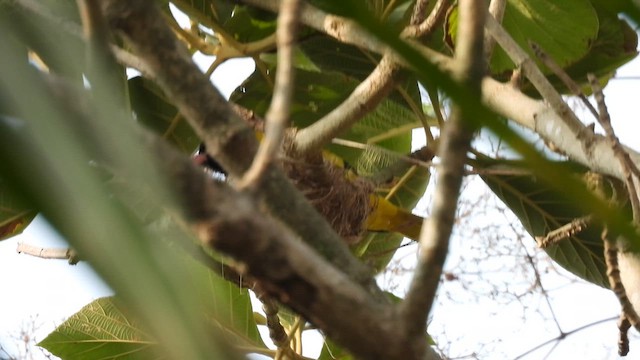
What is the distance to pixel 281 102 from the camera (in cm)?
24

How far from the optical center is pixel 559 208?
1.24 meters

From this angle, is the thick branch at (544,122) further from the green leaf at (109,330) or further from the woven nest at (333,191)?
the green leaf at (109,330)

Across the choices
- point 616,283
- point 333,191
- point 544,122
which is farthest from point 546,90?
point 333,191

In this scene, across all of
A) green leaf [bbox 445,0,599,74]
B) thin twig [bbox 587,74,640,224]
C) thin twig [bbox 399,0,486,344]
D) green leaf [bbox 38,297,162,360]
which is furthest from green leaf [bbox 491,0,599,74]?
thin twig [bbox 399,0,486,344]

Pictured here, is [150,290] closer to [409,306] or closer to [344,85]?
[409,306]

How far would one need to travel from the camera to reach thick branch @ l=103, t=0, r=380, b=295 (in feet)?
1.02

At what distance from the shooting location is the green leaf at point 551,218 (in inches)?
47.3

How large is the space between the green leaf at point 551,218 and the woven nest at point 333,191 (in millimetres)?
230

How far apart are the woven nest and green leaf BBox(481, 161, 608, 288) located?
0.76 ft

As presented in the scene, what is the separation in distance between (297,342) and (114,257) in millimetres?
1147

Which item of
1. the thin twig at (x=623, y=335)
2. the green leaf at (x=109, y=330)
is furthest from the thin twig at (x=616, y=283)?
the green leaf at (x=109, y=330)

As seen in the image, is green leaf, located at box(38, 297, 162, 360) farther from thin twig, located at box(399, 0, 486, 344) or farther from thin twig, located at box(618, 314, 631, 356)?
thin twig, located at box(399, 0, 486, 344)

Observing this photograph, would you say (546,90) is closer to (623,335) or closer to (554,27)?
(623,335)

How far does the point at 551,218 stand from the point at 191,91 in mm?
1021
